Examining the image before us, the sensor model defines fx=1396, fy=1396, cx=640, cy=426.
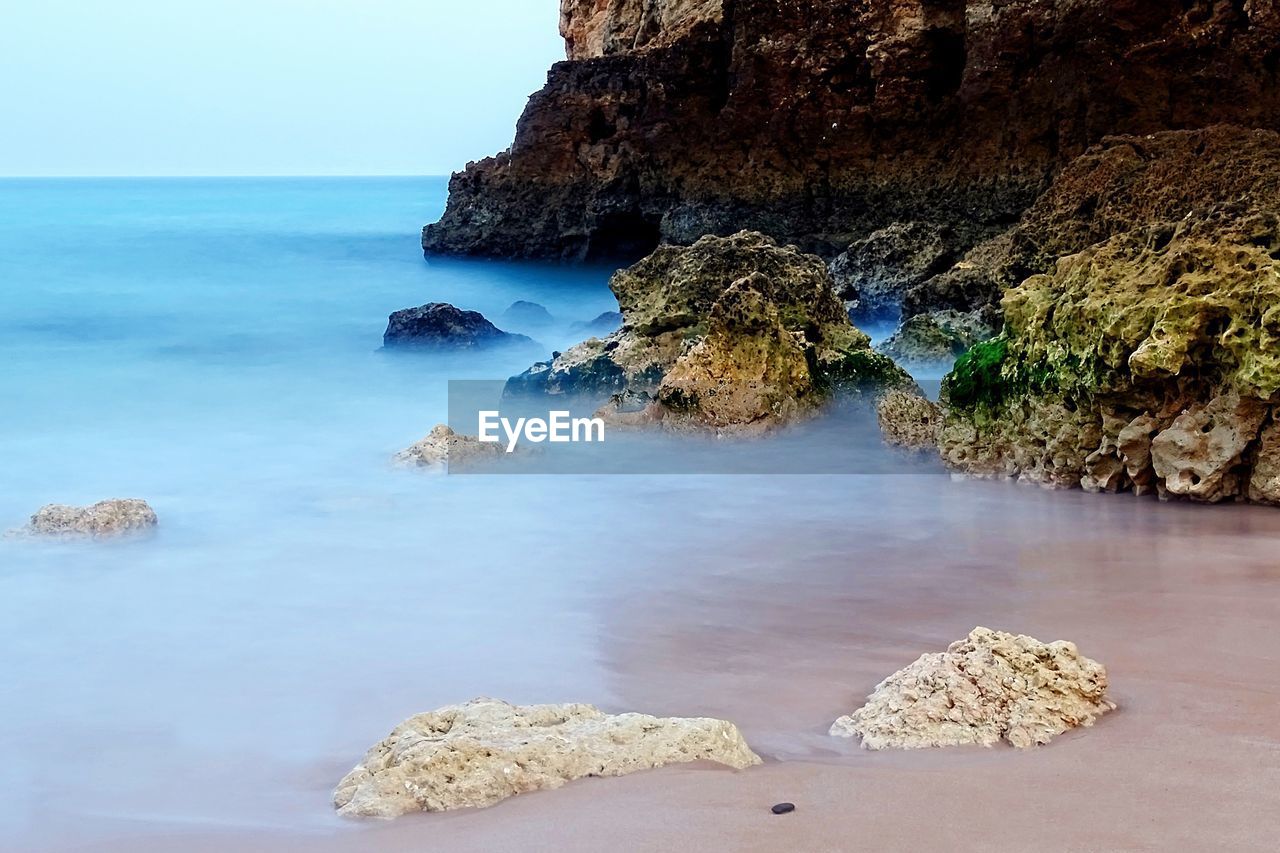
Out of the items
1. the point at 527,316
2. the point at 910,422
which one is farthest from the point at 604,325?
the point at 910,422

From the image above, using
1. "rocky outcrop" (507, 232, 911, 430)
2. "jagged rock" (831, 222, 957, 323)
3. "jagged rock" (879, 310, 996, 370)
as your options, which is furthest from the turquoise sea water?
"jagged rock" (831, 222, 957, 323)

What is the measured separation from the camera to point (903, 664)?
3.50m

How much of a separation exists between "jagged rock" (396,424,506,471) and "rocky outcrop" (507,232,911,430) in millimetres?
840

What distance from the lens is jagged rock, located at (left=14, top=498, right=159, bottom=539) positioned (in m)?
5.20

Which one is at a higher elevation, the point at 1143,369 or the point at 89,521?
the point at 1143,369

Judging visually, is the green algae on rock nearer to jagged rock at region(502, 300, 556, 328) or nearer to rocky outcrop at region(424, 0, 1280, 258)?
rocky outcrop at region(424, 0, 1280, 258)

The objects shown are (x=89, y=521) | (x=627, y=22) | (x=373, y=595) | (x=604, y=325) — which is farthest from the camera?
(x=627, y=22)

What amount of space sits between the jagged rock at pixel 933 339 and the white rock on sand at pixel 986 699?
492 cm

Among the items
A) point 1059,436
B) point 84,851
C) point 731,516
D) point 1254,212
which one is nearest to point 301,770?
point 84,851

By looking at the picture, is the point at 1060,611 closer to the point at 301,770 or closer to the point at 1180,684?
the point at 1180,684

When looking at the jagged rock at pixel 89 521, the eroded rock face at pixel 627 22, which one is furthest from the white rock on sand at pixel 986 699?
the eroded rock face at pixel 627 22

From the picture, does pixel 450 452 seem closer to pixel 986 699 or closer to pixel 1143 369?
pixel 1143 369

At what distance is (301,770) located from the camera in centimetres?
A: 306

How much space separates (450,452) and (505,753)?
11.9 ft
